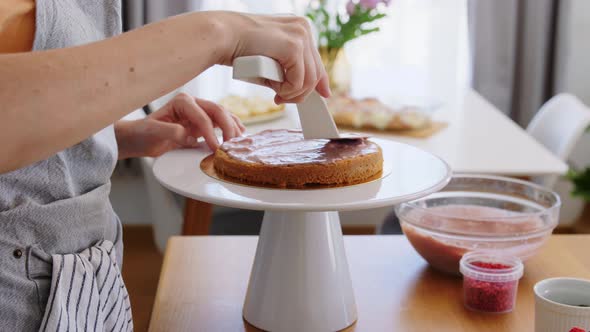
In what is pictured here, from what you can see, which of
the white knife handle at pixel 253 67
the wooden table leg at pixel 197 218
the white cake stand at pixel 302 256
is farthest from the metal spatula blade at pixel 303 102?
the wooden table leg at pixel 197 218

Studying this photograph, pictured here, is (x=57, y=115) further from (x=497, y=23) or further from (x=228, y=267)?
(x=497, y=23)

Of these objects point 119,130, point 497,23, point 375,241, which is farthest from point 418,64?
point 119,130

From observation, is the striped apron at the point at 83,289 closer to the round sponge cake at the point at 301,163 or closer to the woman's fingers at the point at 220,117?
the round sponge cake at the point at 301,163

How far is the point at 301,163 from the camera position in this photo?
3.22 ft

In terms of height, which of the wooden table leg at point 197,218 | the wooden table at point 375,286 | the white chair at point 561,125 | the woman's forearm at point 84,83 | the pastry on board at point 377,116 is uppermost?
the woman's forearm at point 84,83

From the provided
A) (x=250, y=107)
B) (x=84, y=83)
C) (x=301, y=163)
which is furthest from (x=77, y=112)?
(x=250, y=107)

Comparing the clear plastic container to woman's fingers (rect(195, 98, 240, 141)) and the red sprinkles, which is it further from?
woman's fingers (rect(195, 98, 240, 141))

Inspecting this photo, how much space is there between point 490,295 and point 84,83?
2.20 feet

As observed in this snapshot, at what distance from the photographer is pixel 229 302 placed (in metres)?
1.13

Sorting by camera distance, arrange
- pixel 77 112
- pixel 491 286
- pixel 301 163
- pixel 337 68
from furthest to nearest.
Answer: pixel 337 68, pixel 491 286, pixel 301 163, pixel 77 112

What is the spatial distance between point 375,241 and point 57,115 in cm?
81

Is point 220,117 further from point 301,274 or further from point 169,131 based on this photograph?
point 301,274

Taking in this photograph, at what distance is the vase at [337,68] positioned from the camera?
2697 millimetres

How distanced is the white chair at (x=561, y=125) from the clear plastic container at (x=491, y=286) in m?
1.19
